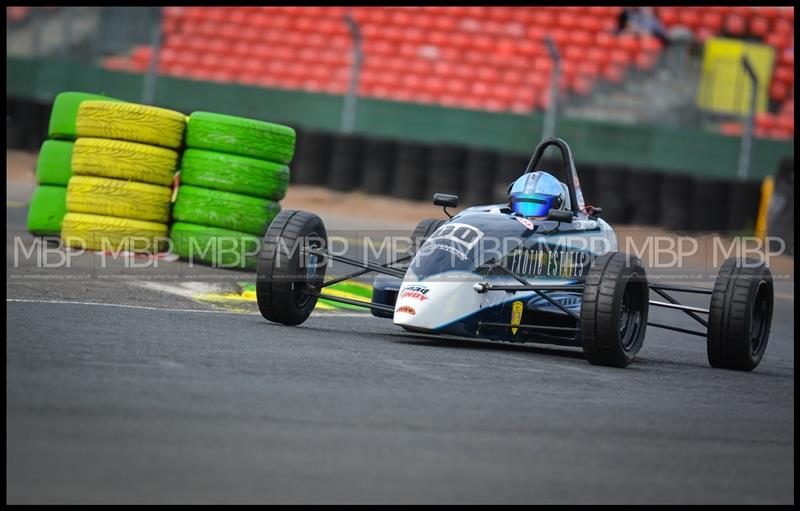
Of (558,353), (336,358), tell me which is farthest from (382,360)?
(558,353)

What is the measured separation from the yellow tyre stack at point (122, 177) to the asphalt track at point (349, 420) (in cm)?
284

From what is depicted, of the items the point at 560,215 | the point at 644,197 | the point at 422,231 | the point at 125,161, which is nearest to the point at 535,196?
the point at 560,215

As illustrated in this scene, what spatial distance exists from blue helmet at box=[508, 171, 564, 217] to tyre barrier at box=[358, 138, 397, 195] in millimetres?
12137

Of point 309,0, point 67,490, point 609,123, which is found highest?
point 309,0

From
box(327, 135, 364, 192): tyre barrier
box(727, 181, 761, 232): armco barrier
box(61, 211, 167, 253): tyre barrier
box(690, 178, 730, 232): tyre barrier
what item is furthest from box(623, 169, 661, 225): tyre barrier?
box(61, 211, 167, 253): tyre barrier

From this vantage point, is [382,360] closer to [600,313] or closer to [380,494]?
[600,313]

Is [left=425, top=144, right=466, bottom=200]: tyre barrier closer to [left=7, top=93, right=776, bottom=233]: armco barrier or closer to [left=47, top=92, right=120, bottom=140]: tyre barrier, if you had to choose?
[left=7, top=93, right=776, bottom=233]: armco barrier

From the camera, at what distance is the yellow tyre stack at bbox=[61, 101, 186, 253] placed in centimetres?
1251

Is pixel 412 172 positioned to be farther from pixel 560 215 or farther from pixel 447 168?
pixel 560 215

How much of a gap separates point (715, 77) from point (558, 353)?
1485cm

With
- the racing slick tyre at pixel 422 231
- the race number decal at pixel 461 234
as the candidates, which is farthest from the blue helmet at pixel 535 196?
the race number decal at pixel 461 234

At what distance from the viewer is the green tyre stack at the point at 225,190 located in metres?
12.5

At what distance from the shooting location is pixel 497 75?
84.7ft

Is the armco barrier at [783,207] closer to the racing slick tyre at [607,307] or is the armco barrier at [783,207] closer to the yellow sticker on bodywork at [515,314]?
the racing slick tyre at [607,307]
